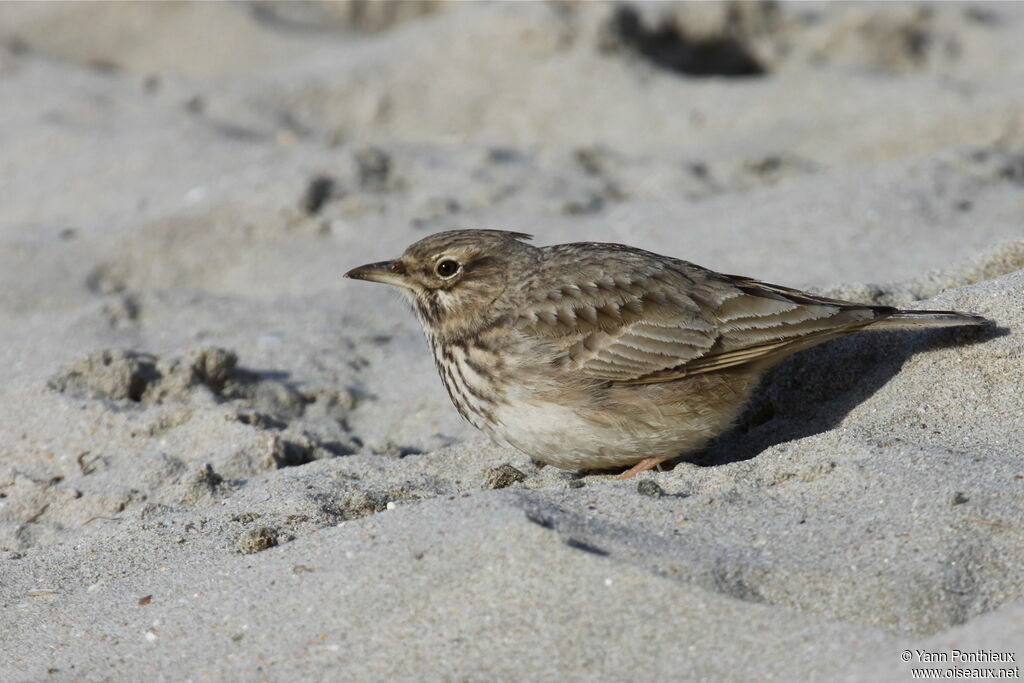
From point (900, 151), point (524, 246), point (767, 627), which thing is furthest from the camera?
point (900, 151)

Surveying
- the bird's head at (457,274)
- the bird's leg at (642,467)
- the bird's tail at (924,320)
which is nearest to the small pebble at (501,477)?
the bird's leg at (642,467)

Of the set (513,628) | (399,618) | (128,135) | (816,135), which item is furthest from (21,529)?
(816,135)

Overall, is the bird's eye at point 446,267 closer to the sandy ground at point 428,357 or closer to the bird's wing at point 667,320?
the bird's wing at point 667,320

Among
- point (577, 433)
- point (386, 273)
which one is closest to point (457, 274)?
point (386, 273)

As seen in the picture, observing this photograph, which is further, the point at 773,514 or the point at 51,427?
the point at 51,427

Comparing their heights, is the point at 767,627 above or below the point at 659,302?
below

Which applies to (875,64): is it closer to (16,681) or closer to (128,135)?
(128,135)

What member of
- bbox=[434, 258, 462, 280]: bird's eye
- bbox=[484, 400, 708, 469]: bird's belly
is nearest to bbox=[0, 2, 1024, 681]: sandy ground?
bbox=[484, 400, 708, 469]: bird's belly

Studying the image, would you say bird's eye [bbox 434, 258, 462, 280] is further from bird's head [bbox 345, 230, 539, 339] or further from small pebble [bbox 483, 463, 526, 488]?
small pebble [bbox 483, 463, 526, 488]
